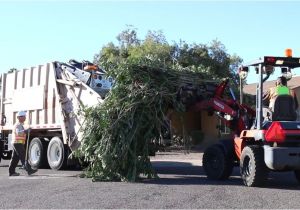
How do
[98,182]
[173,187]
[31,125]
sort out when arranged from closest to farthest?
1. [173,187]
2. [98,182]
3. [31,125]

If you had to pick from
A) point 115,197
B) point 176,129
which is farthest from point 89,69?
point 115,197

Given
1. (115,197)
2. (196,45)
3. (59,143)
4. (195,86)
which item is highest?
(196,45)

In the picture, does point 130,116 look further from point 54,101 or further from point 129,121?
point 54,101

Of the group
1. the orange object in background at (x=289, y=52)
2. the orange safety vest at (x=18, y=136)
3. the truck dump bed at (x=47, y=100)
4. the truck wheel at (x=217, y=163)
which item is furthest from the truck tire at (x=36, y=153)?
the orange object in background at (x=289, y=52)

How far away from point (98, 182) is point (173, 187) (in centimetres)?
194

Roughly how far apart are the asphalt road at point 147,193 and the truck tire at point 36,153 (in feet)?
8.69

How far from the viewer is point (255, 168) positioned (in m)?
10.8

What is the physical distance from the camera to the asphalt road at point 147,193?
898 centimetres

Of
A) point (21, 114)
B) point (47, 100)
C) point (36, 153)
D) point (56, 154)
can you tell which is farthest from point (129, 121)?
point (36, 153)

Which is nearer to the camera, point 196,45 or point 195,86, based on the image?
point 195,86

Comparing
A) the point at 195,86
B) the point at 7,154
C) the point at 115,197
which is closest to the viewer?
the point at 115,197

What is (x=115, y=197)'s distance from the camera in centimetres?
968

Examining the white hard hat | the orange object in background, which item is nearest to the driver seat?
the orange object in background

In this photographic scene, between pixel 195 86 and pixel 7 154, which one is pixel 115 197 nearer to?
pixel 195 86
